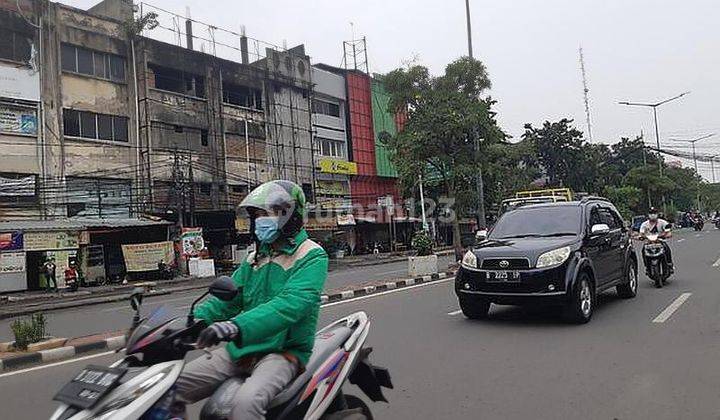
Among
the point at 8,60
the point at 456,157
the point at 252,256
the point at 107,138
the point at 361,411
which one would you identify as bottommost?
the point at 361,411

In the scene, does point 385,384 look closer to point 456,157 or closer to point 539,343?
point 539,343

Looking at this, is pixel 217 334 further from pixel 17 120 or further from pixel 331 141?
pixel 331 141

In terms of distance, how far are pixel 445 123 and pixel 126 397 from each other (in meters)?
17.2

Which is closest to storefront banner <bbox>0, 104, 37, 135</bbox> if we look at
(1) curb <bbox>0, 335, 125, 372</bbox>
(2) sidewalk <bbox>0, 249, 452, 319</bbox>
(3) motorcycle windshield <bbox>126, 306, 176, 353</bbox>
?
(2) sidewalk <bbox>0, 249, 452, 319</bbox>

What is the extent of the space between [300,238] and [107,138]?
26.4m

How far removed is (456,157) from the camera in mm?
19312

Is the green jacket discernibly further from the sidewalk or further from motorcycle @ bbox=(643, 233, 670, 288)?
the sidewalk

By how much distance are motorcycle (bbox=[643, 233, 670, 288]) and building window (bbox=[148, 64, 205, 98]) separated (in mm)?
24258

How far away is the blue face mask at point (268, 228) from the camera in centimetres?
298

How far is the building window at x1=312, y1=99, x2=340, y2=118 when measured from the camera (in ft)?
127

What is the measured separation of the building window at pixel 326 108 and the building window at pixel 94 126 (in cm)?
1336

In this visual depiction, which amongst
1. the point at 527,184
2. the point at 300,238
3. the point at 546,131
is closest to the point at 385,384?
the point at 300,238

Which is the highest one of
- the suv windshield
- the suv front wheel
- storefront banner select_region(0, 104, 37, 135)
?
storefront banner select_region(0, 104, 37, 135)

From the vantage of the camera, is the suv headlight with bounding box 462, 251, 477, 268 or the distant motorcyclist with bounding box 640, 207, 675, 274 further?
the distant motorcyclist with bounding box 640, 207, 675, 274
